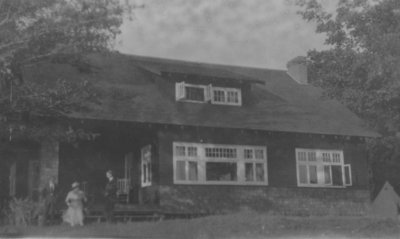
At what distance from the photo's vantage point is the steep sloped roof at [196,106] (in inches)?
1021

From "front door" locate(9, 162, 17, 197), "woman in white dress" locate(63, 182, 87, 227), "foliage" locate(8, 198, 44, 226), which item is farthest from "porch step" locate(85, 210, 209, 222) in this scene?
"front door" locate(9, 162, 17, 197)

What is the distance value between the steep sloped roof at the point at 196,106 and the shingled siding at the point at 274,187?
47 cm

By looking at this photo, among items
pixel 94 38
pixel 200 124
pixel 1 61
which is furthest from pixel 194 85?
pixel 1 61

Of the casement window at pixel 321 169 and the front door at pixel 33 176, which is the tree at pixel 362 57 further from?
the front door at pixel 33 176

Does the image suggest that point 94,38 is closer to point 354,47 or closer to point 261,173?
point 261,173

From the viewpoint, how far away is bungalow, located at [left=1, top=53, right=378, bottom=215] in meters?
25.7

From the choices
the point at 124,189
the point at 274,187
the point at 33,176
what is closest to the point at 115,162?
the point at 124,189

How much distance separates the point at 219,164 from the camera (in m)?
26.8

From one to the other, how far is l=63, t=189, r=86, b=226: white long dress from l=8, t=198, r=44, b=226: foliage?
0.84m

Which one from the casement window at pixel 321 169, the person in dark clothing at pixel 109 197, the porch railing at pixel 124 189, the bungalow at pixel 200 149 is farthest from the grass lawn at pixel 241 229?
the casement window at pixel 321 169

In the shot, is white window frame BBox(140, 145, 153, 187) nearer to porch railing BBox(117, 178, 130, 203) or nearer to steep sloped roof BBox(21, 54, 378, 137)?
porch railing BBox(117, 178, 130, 203)

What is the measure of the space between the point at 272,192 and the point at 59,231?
37.6 ft

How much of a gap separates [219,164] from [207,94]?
3282mm

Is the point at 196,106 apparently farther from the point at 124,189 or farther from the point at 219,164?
the point at 124,189
